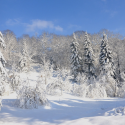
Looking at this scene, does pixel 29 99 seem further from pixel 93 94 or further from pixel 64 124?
pixel 93 94

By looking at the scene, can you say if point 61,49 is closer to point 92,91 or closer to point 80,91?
point 80,91

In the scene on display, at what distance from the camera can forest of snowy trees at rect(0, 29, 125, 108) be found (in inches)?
330

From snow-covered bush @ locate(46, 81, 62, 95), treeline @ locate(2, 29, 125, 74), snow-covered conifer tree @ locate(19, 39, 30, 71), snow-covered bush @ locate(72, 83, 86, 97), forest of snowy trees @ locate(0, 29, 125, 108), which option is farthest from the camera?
snow-covered conifer tree @ locate(19, 39, 30, 71)

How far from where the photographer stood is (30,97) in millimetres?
8102

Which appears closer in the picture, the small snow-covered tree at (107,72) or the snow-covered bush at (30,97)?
the snow-covered bush at (30,97)

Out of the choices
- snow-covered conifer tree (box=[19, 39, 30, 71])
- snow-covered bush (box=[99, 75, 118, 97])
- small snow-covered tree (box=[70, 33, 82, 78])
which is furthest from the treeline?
snow-covered bush (box=[99, 75, 118, 97])

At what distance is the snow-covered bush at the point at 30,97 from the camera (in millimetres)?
7748

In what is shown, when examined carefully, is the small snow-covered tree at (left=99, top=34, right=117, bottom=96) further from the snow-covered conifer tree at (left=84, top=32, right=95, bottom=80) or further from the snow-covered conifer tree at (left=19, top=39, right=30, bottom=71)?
the snow-covered conifer tree at (left=19, top=39, right=30, bottom=71)

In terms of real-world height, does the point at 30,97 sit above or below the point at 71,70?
below

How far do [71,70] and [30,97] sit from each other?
1932 centimetres

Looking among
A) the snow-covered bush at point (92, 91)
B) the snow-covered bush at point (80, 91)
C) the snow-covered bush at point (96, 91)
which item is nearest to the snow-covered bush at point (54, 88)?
the snow-covered bush at point (80, 91)

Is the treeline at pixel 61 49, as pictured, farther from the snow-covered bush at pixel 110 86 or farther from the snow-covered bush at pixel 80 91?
the snow-covered bush at pixel 80 91

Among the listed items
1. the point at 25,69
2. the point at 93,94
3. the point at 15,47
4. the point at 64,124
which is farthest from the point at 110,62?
the point at 15,47

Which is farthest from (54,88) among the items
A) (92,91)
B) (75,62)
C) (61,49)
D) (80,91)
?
(61,49)
